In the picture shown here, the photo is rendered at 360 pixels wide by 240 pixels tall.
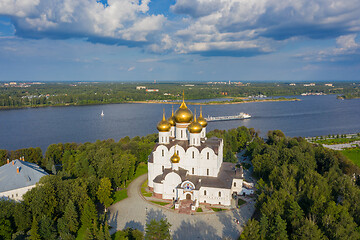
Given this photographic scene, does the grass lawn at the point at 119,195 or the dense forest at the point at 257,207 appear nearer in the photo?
the dense forest at the point at 257,207

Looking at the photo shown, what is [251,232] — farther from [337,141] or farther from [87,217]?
[337,141]

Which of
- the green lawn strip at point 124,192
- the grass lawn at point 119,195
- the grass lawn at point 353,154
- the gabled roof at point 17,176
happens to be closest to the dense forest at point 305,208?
the green lawn strip at point 124,192

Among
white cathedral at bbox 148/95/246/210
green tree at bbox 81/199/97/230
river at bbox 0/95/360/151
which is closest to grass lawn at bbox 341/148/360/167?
river at bbox 0/95/360/151

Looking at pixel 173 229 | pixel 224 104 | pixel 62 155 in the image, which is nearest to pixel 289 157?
pixel 173 229

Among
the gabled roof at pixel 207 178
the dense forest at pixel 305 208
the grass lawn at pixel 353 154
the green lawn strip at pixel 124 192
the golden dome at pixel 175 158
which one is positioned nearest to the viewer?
the dense forest at pixel 305 208

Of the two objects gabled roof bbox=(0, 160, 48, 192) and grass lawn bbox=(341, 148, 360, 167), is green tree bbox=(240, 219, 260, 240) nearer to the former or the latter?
gabled roof bbox=(0, 160, 48, 192)

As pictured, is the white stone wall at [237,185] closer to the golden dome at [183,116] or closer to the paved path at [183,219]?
the paved path at [183,219]

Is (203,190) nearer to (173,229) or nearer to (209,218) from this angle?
(209,218)
